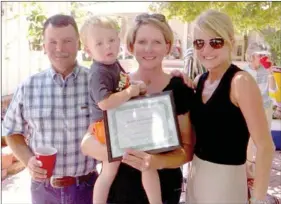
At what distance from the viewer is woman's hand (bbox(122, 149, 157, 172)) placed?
186 cm

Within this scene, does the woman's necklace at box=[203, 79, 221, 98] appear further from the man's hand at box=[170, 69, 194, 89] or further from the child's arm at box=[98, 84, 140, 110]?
the child's arm at box=[98, 84, 140, 110]

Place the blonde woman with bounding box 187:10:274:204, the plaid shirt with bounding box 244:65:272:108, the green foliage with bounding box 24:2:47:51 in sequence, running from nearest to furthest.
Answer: the blonde woman with bounding box 187:10:274:204 → the plaid shirt with bounding box 244:65:272:108 → the green foliage with bounding box 24:2:47:51

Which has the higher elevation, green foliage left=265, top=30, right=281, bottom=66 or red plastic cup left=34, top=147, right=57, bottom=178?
green foliage left=265, top=30, right=281, bottom=66

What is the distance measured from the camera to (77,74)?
7.54 feet

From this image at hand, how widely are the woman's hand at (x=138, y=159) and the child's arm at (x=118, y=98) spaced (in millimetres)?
223

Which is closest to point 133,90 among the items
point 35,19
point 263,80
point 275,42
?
point 263,80

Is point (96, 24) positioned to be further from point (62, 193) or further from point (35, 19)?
point (35, 19)

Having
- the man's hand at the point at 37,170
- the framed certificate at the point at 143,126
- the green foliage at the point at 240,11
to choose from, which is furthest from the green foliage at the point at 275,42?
the man's hand at the point at 37,170

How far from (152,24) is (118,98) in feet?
1.36

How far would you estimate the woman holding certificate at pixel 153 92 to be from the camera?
199 cm

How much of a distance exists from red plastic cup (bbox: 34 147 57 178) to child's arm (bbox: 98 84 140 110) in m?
0.42

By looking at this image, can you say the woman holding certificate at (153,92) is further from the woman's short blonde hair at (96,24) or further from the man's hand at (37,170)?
the man's hand at (37,170)

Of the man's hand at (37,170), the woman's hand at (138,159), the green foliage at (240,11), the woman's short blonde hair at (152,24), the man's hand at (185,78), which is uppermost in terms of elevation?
the green foliage at (240,11)

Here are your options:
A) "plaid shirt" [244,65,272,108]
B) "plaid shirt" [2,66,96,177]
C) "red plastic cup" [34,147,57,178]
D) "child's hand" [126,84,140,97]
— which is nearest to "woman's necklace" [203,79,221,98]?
"child's hand" [126,84,140,97]
